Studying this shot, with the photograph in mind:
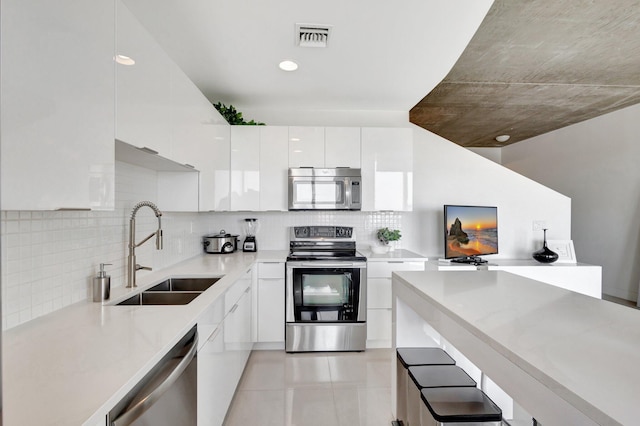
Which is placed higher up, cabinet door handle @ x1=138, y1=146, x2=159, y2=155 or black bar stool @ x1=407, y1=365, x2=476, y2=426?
cabinet door handle @ x1=138, y1=146, x2=159, y2=155

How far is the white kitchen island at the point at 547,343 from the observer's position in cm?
88

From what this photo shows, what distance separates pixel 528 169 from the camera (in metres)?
6.48

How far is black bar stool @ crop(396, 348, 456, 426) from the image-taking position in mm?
1844

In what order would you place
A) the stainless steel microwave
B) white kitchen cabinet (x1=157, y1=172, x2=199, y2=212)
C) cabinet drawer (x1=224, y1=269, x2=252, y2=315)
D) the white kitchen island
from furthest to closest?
the stainless steel microwave < white kitchen cabinet (x1=157, y1=172, x2=199, y2=212) < cabinet drawer (x1=224, y1=269, x2=252, y2=315) < the white kitchen island

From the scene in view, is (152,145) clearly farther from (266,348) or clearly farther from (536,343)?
(266,348)

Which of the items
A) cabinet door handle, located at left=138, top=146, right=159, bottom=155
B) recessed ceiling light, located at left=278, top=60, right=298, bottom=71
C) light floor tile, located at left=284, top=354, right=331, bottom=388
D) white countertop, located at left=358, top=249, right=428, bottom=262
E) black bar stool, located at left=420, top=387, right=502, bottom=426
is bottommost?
light floor tile, located at left=284, top=354, right=331, bottom=388

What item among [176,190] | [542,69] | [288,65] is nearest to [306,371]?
[176,190]

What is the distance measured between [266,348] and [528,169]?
18.9 feet

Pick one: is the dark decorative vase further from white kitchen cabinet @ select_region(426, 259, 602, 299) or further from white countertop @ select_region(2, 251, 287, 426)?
white countertop @ select_region(2, 251, 287, 426)

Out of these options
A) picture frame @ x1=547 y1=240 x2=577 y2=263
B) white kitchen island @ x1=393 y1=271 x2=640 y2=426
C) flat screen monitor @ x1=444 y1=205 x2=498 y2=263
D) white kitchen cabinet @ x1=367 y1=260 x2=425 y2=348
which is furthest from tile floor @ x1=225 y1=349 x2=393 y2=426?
picture frame @ x1=547 y1=240 x2=577 y2=263

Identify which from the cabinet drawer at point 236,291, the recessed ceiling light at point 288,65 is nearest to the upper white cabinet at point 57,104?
the cabinet drawer at point 236,291

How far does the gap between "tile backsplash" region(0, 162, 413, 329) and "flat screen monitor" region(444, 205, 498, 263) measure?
101 inches

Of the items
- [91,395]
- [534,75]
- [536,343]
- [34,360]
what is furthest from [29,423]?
[534,75]

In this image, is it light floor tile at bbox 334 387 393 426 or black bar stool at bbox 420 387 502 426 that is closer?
black bar stool at bbox 420 387 502 426
